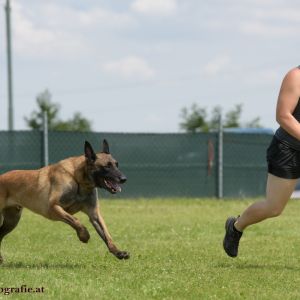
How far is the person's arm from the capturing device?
635cm

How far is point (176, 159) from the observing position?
1680cm

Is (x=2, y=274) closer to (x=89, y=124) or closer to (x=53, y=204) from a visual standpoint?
(x=53, y=204)

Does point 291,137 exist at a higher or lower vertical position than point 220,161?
higher

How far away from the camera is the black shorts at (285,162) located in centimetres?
648

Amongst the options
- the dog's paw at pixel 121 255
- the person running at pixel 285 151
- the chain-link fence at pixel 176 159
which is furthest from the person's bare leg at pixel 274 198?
the chain-link fence at pixel 176 159

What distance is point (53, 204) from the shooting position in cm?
720

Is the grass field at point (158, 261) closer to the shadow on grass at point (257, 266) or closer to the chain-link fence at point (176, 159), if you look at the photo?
the shadow on grass at point (257, 266)

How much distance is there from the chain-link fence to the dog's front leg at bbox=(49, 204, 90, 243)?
8306mm

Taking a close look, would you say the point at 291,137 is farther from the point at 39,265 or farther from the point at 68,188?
the point at 39,265

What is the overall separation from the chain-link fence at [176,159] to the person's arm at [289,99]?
31.3 ft

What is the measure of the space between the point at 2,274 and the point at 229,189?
434 inches

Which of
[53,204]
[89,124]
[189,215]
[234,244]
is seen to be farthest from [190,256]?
[89,124]

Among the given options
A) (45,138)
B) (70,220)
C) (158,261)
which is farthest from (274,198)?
(45,138)

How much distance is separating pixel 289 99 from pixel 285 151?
17.0 inches
